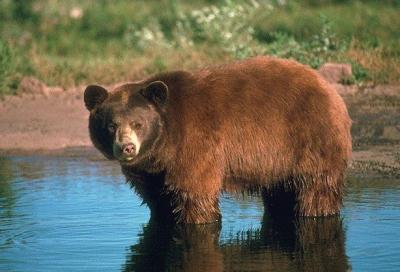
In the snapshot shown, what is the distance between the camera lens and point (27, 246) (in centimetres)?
870

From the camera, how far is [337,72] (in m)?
15.6

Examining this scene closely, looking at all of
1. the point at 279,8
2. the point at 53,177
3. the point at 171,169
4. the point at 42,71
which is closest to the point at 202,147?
the point at 171,169

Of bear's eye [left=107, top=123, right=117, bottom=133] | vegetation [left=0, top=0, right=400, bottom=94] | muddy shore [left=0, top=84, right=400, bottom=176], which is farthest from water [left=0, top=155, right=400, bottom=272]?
vegetation [left=0, top=0, right=400, bottom=94]

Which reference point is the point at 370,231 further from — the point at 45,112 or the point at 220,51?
the point at 220,51

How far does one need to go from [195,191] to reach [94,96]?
1037 mm

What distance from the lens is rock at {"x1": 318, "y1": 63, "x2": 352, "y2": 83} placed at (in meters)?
15.5

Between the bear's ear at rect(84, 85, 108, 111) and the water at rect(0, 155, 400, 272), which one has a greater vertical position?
the bear's ear at rect(84, 85, 108, 111)

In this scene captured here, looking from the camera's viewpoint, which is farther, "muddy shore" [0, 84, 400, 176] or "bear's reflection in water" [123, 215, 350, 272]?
"muddy shore" [0, 84, 400, 176]

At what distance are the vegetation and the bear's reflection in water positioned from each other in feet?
22.1

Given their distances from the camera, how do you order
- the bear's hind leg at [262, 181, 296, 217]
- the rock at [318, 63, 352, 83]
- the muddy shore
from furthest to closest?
the rock at [318, 63, 352, 83] < the muddy shore < the bear's hind leg at [262, 181, 296, 217]

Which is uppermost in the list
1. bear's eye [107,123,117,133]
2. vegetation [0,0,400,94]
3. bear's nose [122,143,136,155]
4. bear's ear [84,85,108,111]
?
bear's ear [84,85,108,111]

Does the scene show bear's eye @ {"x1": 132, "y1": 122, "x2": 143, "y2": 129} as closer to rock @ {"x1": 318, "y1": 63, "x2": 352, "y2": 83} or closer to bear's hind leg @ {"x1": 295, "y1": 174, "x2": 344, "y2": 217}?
bear's hind leg @ {"x1": 295, "y1": 174, "x2": 344, "y2": 217}

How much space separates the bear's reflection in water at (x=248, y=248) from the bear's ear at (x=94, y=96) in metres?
1.07

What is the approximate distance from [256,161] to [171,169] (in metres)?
0.68
